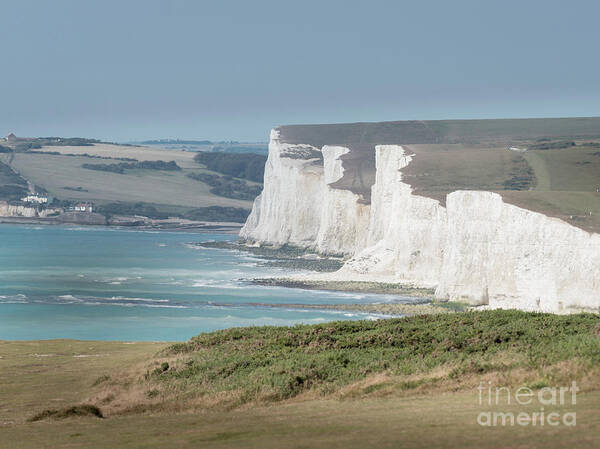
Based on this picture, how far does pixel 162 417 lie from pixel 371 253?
60774 millimetres

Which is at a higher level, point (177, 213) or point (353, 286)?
point (177, 213)

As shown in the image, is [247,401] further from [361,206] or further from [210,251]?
[210,251]

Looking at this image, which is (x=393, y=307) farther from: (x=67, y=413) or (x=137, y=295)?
(x=67, y=413)

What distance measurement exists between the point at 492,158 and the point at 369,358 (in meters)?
78.6

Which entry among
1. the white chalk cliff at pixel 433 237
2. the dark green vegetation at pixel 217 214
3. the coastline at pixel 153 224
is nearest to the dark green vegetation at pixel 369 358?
the white chalk cliff at pixel 433 237

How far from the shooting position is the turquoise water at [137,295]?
177 feet

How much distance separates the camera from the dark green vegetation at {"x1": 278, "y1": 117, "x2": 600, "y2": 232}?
206ft

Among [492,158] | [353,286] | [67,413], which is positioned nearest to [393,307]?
[353,286]

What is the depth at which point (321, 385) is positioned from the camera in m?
22.3

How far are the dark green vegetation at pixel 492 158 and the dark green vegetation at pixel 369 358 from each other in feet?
89.5

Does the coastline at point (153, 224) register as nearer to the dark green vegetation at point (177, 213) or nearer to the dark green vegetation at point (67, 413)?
the dark green vegetation at point (177, 213)

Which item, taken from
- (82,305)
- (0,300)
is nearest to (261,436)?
(82,305)

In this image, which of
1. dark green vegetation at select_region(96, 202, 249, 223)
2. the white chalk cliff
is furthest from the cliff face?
dark green vegetation at select_region(96, 202, 249, 223)

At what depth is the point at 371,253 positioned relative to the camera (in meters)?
81.3
